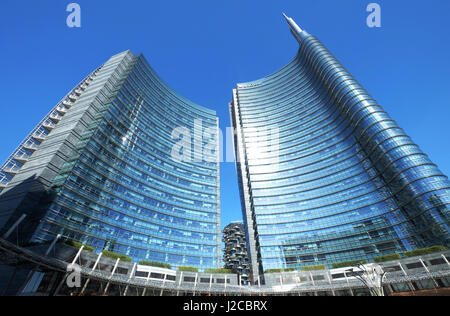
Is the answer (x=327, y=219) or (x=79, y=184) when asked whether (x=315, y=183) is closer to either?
(x=327, y=219)

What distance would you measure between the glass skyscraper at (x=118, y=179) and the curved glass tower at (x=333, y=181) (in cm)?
1877

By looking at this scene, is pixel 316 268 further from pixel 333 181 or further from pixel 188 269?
pixel 188 269

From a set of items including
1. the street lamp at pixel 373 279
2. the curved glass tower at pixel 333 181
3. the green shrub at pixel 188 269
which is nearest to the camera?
the street lamp at pixel 373 279

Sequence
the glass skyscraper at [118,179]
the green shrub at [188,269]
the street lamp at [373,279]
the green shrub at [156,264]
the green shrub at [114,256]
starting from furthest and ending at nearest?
the green shrub at [188,269] < the green shrub at [156,264] < the green shrub at [114,256] < the glass skyscraper at [118,179] < the street lamp at [373,279]

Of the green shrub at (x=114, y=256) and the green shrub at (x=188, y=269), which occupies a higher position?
the green shrub at (x=114, y=256)

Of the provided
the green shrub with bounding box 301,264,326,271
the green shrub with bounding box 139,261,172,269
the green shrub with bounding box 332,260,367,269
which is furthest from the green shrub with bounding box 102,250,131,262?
the green shrub with bounding box 332,260,367,269

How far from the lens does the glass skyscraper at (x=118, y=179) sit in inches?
1645

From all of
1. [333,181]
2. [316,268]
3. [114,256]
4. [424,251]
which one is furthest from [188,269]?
[424,251]

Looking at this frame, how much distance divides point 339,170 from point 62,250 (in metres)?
77.6

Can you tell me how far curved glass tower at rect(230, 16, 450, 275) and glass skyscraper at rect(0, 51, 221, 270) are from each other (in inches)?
739

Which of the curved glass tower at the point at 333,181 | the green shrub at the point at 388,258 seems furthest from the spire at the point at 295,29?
the green shrub at the point at 388,258

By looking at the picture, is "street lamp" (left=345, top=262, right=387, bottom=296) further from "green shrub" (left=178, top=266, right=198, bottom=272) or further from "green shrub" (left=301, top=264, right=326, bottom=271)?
"green shrub" (left=178, top=266, right=198, bottom=272)

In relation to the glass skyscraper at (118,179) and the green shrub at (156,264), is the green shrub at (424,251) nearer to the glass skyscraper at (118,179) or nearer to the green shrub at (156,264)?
the glass skyscraper at (118,179)
